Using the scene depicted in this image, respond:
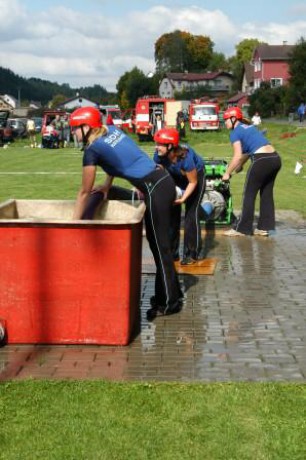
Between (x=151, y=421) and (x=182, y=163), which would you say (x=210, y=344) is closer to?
(x=151, y=421)

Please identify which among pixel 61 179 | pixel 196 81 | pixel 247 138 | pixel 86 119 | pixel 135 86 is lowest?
pixel 61 179

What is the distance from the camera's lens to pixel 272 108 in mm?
69625

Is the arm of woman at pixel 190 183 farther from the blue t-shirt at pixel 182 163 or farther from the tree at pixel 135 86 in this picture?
the tree at pixel 135 86

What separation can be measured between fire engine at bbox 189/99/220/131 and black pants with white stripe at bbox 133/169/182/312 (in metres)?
44.7

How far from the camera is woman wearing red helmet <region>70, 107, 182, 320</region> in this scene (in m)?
5.85

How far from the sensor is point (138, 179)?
244 inches

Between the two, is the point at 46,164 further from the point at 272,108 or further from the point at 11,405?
the point at 272,108

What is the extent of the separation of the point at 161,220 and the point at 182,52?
488 ft

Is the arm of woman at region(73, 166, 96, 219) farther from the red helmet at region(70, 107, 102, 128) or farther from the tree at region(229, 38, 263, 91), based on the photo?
the tree at region(229, 38, 263, 91)

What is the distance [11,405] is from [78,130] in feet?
7.71

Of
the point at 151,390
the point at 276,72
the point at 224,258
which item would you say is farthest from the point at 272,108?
the point at 151,390

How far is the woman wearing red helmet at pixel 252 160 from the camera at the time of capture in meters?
10.1

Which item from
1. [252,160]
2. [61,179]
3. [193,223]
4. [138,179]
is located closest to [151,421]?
[138,179]

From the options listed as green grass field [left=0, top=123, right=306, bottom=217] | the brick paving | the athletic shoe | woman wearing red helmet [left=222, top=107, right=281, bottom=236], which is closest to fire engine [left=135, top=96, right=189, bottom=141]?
green grass field [left=0, top=123, right=306, bottom=217]
